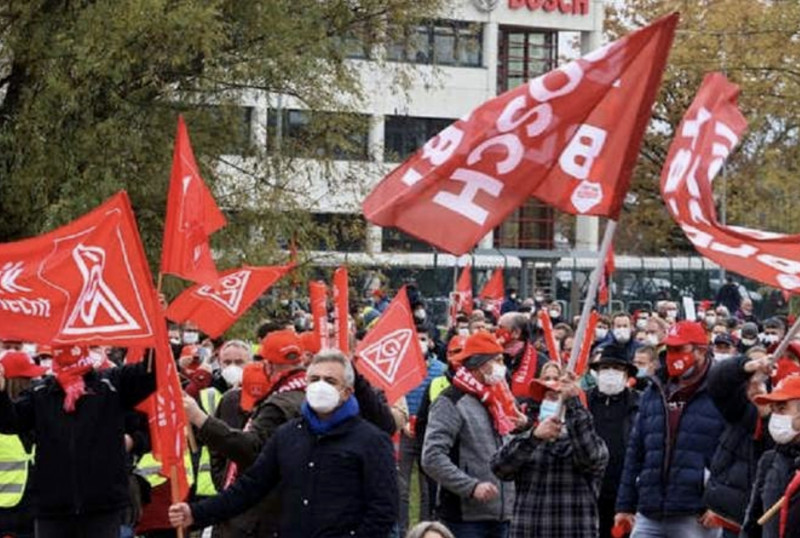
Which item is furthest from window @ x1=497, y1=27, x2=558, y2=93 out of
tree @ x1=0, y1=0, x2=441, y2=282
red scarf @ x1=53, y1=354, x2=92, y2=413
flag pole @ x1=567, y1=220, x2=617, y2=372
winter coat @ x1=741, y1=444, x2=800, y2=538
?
flag pole @ x1=567, y1=220, x2=617, y2=372

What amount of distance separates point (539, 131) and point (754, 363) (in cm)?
261

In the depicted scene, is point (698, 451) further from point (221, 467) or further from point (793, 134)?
point (793, 134)

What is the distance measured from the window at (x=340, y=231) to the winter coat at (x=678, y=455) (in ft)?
Answer: 42.6

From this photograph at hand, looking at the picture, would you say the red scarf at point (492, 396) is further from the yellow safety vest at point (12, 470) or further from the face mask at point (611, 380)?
the yellow safety vest at point (12, 470)

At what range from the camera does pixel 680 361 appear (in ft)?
40.1

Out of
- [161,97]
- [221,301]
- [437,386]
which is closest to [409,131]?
[161,97]

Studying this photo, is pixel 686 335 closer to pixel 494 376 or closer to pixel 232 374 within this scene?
pixel 494 376

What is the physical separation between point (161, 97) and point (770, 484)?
13885 mm

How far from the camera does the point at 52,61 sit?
70.7ft

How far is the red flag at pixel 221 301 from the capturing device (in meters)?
16.6

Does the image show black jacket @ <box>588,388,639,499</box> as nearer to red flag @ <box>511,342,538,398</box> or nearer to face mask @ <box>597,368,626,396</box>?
face mask @ <box>597,368,626,396</box>

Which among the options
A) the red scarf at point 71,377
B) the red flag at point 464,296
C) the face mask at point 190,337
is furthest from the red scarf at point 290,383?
the red flag at point 464,296

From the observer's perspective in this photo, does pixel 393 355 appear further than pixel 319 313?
Yes

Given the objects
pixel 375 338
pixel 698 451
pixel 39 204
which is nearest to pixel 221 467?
pixel 698 451
